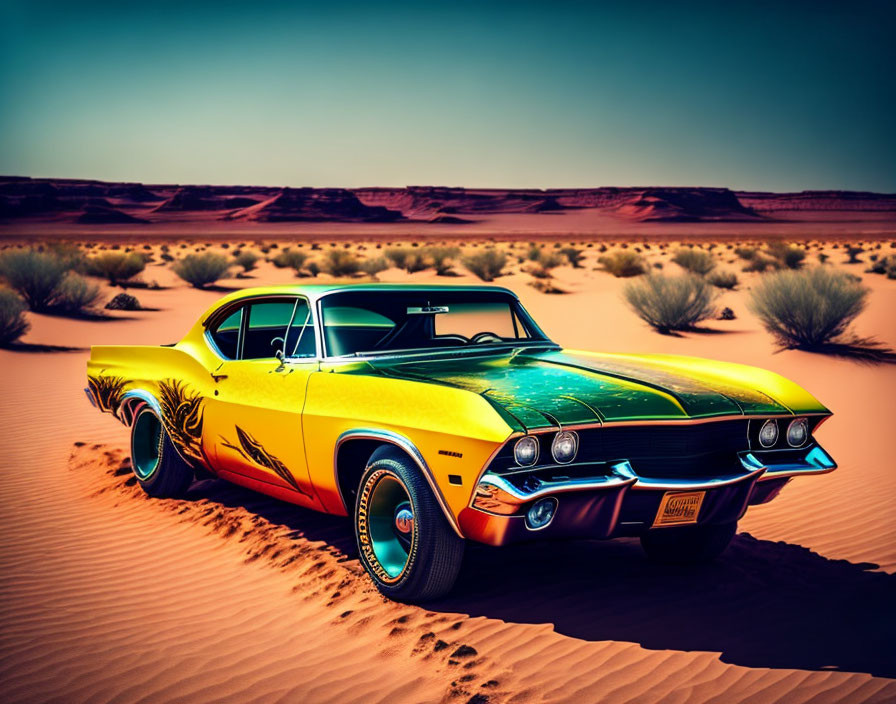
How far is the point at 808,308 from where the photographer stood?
16078 millimetres

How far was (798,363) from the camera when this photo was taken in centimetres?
1485

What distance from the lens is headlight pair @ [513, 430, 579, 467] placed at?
383cm

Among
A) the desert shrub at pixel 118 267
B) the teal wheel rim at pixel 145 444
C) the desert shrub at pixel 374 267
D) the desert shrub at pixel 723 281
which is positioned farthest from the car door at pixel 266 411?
the desert shrub at pixel 374 267

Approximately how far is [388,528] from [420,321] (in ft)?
5.24

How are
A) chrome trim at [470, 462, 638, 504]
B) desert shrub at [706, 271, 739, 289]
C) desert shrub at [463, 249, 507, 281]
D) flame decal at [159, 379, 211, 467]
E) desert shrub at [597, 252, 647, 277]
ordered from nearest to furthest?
1. chrome trim at [470, 462, 638, 504]
2. flame decal at [159, 379, 211, 467]
3. desert shrub at [706, 271, 739, 289]
4. desert shrub at [463, 249, 507, 281]
5. desert shrub at [597, 252, 647, 277]

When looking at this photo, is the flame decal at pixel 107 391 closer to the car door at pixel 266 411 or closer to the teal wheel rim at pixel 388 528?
the car door at pixel 266 411

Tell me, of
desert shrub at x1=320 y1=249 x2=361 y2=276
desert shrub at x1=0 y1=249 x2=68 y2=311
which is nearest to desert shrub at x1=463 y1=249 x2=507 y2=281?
desert shrub at x1=320 y1=249 x2=361 y2=276

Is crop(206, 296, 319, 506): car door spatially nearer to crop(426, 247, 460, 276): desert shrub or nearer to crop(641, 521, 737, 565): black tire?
crop(641, 521, 737, 565): black tire

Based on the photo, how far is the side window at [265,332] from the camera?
20.7 ft

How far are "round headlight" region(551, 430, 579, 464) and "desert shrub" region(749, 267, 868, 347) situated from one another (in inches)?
536

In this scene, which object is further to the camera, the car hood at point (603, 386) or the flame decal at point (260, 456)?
the flame decal at point (260, 456)

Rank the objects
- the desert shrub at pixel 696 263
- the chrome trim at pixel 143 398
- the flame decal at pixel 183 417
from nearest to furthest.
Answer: the flame decal at pixel 183 417 → the chrome trim at pixel 143 398 → the desert shrub at pixel 696 263

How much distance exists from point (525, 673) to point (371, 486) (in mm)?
1261

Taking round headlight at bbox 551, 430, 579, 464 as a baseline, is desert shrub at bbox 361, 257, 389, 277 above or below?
below
